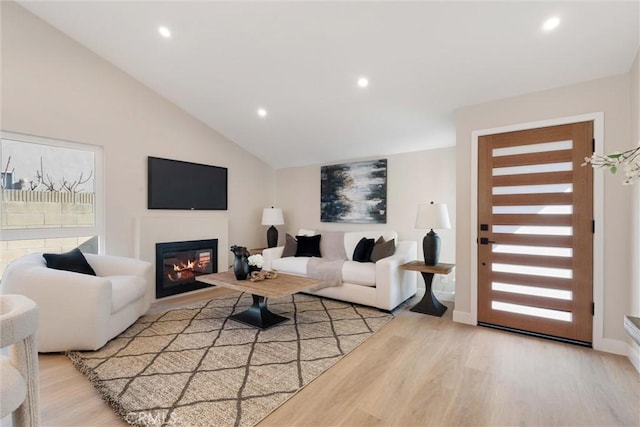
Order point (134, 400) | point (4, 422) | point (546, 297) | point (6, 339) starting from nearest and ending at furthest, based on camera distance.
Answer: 1. point (6, 339)
2. point (4, 422)
3. point (134, 400)
4. point (546, 297)

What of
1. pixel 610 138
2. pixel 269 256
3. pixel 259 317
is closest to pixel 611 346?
pixel 610 138

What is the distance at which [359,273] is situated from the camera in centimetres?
358

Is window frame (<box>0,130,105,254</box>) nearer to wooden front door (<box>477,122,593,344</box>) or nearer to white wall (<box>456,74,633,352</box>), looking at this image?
wooden front door (<box>477,122,593,344</box>)

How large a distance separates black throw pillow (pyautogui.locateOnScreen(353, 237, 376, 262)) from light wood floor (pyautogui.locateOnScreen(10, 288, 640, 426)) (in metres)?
1.44

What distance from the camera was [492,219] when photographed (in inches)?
117

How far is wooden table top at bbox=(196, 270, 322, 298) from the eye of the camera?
103 inches

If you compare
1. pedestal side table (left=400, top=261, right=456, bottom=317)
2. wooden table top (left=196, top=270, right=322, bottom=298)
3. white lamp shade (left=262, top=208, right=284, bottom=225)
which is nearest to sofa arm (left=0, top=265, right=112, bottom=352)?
wooden table top (left=196, top=270, right=322, bottom=298)

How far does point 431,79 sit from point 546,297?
94.1 inches

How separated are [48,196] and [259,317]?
9.03ft

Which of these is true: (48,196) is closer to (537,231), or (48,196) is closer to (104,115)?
(104,115)

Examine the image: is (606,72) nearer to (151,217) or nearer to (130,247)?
(151,217)

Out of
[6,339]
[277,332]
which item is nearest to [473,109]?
[277,332]

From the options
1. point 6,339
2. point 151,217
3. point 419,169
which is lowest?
point 6,339

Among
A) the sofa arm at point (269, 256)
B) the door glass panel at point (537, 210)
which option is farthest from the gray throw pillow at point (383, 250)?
the sofa arm at point (269, 256)
